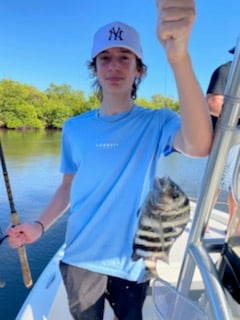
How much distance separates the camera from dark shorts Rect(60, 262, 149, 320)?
1.10 meters

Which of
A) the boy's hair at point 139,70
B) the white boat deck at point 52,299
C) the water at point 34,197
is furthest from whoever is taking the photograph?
the water at point 34,197

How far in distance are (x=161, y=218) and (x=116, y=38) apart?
0.59 metres

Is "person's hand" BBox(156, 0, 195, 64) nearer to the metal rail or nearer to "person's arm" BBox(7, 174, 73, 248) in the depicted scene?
the metal rail

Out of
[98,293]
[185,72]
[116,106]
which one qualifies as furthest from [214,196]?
[98,293]

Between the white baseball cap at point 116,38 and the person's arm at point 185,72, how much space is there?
0.46 meters

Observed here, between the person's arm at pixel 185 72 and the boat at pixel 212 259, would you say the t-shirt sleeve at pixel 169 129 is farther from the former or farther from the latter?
the boat at pixel 212 259

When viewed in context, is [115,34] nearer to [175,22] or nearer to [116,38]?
[116,38]

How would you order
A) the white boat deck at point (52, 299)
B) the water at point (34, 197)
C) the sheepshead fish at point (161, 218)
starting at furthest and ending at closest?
the water at point (34, 197) → the white boat deck at point (52, 299) → the sheepshead fish at point (161, 218)

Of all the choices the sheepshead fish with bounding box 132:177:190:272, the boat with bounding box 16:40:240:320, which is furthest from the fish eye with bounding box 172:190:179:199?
the boat with bounding box 16:40:240:320

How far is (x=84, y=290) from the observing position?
3.60ft

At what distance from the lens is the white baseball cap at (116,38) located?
3.42 ft

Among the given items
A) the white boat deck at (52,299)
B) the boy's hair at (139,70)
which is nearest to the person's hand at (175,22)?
the boy's hair at (139,70)

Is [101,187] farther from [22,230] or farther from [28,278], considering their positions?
[28,278]

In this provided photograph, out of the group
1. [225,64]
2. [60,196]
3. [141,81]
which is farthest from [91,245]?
[225,64]
